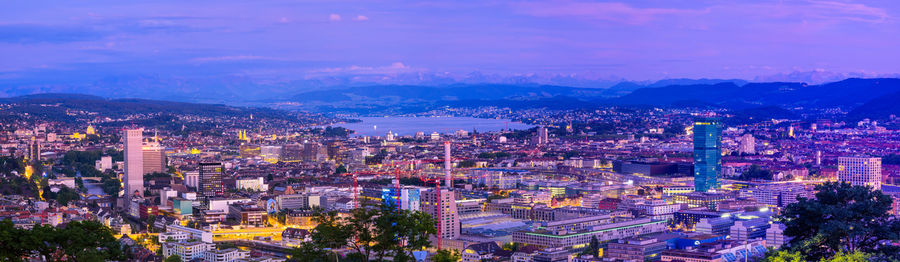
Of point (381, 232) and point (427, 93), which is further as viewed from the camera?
point (427, 93)

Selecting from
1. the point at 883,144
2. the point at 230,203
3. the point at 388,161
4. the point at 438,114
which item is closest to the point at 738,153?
the point at 883,144

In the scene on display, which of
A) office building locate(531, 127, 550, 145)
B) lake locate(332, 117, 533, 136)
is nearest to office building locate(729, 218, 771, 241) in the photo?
office building locate(531, 127, 550, 145)

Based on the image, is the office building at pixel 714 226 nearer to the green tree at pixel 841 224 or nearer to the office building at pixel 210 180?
the green tree at pixel 841 224

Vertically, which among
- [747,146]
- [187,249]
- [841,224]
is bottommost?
[187,249]

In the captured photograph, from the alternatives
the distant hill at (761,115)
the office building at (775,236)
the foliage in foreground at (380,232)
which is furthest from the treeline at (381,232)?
the distant hill at (761,115)

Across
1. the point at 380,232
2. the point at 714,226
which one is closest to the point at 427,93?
the point at 714,226

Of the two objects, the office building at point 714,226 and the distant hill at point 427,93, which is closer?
the office building at point 714,226

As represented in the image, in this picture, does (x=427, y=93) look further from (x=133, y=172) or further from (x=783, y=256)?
(x=783, y=256)
